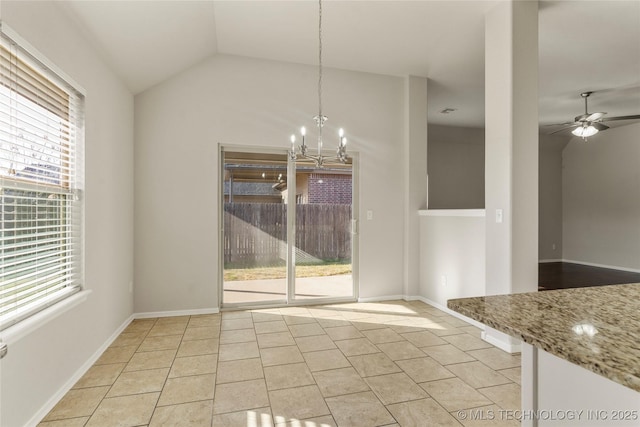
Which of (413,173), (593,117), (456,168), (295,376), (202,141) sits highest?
(593,117)

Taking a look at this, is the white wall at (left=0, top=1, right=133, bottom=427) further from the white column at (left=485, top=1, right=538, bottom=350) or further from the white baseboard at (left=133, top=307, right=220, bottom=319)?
the white column at (left=485, top=1, right=538, bottom=350)

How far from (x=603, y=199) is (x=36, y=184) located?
9.17m

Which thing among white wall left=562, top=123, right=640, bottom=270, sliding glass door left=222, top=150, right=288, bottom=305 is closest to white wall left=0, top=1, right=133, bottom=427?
sliding glass door left=222, top=150, right=288, bottom=305

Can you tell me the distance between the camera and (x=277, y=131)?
4.04m

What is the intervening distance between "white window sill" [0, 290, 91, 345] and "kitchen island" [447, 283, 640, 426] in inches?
80.4

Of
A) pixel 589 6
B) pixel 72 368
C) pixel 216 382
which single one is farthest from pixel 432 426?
pixel 589 6

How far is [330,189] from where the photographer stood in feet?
14.2

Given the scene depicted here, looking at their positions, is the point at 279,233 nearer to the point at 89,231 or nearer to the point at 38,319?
the point at 89,231

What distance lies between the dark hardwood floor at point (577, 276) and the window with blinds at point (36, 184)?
18.2ft

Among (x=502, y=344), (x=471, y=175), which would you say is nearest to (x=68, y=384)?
(x=502, y=344)

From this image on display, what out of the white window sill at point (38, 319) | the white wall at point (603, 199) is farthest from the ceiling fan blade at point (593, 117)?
the white window sill at point (38, 319)

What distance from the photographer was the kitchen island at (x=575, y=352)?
0.65m

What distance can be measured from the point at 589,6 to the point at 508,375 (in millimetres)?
3150

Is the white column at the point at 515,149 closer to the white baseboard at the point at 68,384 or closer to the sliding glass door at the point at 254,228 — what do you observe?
the sliding glass door at the point at 254,228
